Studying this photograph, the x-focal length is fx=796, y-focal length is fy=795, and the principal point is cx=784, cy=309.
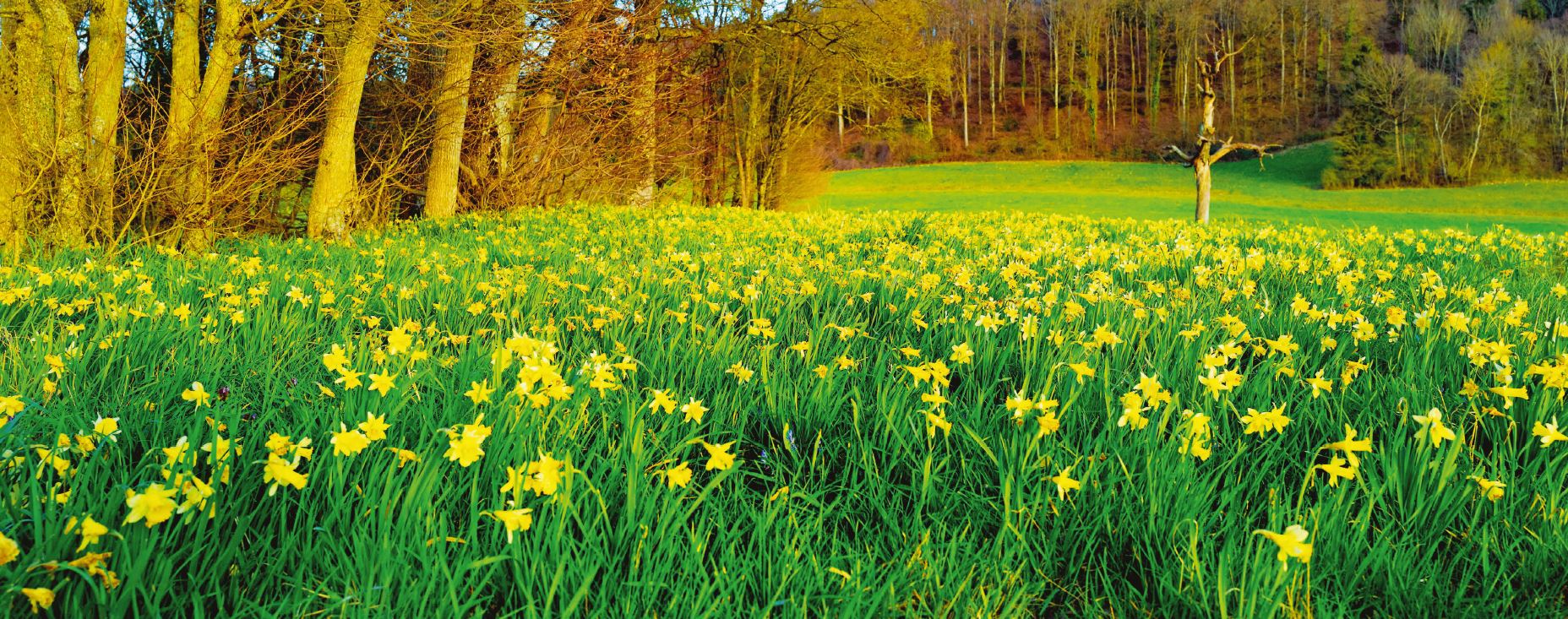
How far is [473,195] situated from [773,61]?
10.4 meters

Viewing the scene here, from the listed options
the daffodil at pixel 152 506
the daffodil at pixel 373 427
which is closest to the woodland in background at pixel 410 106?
the daffodil at pixel 373 427

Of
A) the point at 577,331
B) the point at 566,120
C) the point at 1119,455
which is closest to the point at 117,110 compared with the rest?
the point at 577,331

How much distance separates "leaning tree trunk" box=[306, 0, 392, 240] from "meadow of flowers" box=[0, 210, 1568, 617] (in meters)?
4.55

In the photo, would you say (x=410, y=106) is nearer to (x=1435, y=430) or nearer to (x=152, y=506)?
(x=152, y=506)

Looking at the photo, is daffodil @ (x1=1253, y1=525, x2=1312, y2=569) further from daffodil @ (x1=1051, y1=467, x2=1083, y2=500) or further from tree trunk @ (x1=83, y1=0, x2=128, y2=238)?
tree trunk @ (x1=83, y1=0, x2=128, y2=238)

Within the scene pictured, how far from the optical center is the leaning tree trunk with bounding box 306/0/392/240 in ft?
24.3

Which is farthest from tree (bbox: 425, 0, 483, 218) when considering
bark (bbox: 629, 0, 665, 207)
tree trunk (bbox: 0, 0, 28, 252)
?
tree trunk (bbox: 0, 0, 28, 252)

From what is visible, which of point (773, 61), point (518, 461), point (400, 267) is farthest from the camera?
point (773, 61)

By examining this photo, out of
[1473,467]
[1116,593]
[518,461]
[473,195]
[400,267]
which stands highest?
[473,195]

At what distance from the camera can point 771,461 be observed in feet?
6.28

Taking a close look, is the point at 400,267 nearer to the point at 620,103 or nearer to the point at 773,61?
the point at 620,103

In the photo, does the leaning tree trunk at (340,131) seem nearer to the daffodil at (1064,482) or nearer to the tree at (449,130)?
the tree at (449,130)

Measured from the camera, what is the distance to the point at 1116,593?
1497 millimetres

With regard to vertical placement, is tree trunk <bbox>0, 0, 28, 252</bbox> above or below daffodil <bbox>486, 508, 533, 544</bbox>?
above
